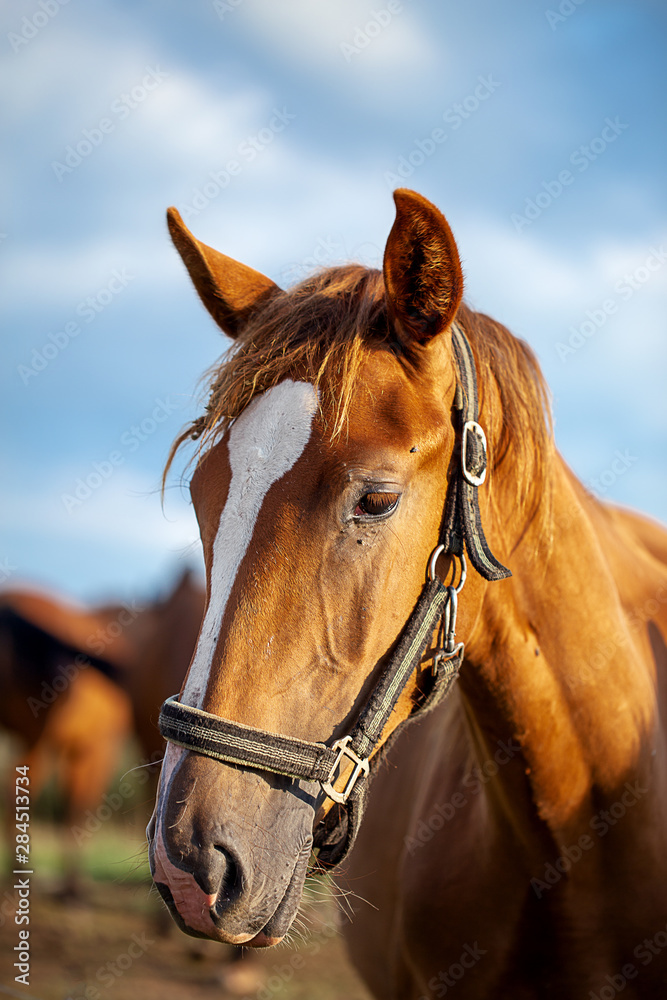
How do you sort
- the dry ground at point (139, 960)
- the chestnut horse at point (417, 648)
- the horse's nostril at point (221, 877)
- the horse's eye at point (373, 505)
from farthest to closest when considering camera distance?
the dry ground at point (139, 960), the horse's eye at point (373, 505), the chestnut horse at point (417, 648), the horse's nostril at point (221, 877)

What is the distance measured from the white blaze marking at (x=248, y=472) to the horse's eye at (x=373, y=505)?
184mm

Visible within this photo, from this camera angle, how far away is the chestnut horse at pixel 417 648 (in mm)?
1487

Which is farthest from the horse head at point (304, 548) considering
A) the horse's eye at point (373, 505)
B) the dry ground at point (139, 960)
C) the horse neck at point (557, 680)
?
the dry ground at point (139, 960)

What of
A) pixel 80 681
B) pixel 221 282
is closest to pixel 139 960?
pixel 80 681

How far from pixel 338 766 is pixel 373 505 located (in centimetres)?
59

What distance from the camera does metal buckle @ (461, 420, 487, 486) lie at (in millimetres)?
1799

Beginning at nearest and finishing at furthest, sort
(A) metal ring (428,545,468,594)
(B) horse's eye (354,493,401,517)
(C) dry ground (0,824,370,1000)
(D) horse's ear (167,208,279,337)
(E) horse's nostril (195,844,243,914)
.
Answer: (E) horse's nostril (195,844,243,914) < (B) horse's eye (354,493,401,517) < (A) metal ring (428,545,468,594) < (D) horse's ear (167,208,279,337) < (C) dry ground (0,824,370,1000)

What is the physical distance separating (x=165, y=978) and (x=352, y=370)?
6.38m

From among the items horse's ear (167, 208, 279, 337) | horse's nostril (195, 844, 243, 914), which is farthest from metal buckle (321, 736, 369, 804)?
horse's ear (167, 208, 279, 337)

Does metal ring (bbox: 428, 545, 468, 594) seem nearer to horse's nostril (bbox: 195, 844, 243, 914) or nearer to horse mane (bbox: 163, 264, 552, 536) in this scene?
horse mane (bbox: 163, 264, 552, 536)

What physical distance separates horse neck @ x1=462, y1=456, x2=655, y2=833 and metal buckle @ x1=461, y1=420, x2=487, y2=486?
0.22 meters

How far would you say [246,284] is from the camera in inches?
88.4

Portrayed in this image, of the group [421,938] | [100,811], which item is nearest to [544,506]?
[421,938]

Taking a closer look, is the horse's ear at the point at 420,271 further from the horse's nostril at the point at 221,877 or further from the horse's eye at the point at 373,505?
the horse's nostril at the point at 221,877
